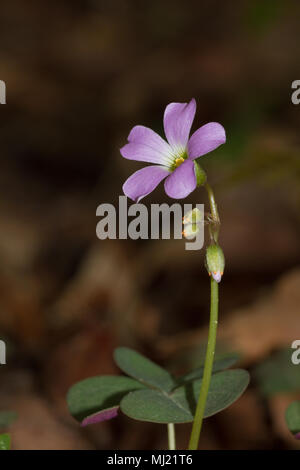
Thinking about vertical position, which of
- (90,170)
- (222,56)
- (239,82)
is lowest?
(90,170)

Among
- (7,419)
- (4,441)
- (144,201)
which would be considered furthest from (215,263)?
(144,201)

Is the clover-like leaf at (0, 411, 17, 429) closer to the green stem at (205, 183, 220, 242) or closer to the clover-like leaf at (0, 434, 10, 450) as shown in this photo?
the clover-like leaf at (0, 434, 10, 450)

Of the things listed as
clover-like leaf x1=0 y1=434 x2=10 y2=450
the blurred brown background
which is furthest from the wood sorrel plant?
the blurred brown background

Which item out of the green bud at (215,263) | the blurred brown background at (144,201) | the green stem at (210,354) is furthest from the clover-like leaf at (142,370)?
the blurred brown background at (144,201)

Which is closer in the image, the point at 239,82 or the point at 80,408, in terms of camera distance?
the point at 80,408

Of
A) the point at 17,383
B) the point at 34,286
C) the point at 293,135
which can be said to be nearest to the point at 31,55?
the point at 293,135

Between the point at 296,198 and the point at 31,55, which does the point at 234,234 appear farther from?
the point at 31,55

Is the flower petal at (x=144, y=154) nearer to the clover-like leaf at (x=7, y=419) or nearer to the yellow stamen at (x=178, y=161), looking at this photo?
the yellow stamen at (x=178, y=161)
